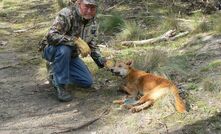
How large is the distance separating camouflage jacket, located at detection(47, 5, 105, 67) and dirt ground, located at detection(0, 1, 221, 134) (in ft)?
2.18

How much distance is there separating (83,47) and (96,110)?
0.77m

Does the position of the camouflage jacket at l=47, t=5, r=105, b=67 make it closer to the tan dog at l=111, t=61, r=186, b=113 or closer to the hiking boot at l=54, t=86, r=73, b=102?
the tan dog at l=111, t=61, r=186, b=113

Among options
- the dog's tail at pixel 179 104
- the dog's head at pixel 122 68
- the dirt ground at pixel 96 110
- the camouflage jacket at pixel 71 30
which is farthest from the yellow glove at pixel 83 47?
the dog's tail at pixel 179 104

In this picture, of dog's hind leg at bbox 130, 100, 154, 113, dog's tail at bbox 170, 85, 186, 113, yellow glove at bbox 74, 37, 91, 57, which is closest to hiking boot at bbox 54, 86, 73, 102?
yellow glove at bbox 74, 37, 91, 57

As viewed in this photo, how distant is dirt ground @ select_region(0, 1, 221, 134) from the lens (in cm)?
503

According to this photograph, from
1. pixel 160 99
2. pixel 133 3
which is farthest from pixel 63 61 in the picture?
pixel 133 3

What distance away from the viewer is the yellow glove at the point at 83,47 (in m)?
5.72

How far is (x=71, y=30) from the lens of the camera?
19.8 feet

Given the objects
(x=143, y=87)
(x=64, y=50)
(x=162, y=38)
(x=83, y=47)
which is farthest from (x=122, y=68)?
(x=162, y=38)

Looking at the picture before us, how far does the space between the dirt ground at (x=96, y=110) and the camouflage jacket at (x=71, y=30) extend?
2.18 ft

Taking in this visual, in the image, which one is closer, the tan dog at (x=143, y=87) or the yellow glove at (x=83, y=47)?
the tan dog at (x=143, y=87)

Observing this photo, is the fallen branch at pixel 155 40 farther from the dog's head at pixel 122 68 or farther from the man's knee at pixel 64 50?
the man's knee at pixel 64 50

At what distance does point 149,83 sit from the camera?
5.74 metres

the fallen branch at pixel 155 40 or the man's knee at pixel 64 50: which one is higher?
the man's knee at pixel 64 50
